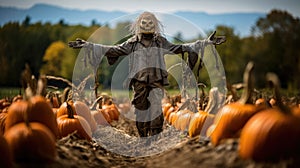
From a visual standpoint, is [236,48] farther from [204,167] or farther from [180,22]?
[204,167]

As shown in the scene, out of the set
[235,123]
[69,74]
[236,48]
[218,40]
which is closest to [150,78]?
[218,40]

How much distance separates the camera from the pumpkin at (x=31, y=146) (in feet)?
14.4

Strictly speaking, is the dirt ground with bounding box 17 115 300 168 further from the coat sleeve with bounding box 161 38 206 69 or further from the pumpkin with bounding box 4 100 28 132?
the coat sleeve with bounding box 161 38 206 69

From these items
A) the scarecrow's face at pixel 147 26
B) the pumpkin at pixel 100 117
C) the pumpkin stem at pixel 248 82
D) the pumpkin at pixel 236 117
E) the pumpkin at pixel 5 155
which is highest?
the scarecrow's face at pixel 147 26

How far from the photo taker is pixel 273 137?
384 cm

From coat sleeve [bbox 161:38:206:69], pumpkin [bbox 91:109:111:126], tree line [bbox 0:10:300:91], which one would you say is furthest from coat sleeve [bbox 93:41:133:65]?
tree line [bbox 0:10:300:91]

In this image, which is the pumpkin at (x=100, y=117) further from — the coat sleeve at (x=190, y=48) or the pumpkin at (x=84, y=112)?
the coat sleeve at (x=190, y=48)

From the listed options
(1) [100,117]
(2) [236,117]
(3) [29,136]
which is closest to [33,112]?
(3) [29,136]

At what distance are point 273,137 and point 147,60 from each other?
510cm

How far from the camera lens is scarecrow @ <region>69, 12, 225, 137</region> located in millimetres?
8766

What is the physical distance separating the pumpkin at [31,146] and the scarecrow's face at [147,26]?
15.1 feet

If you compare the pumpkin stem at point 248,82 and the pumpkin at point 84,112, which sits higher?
the pumpkin stem at point 248,82

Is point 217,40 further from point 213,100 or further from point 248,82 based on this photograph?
point 248,82

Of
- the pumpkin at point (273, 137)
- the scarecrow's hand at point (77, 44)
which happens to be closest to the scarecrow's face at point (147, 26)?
the scarecrow's hand at point (77, 44)
